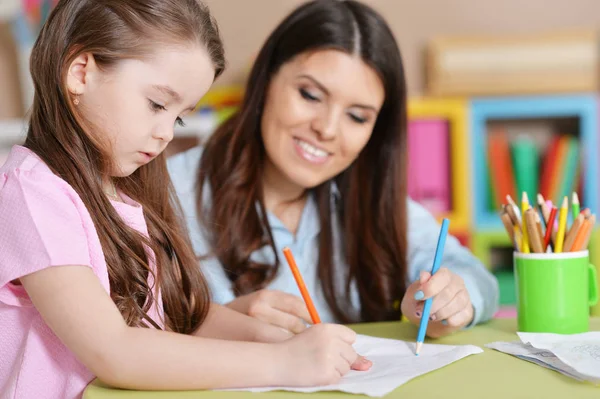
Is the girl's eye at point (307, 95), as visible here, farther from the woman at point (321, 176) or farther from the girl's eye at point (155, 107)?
the girl's eye at point (155, 107)

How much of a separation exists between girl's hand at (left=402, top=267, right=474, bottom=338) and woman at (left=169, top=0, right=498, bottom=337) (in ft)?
0.76

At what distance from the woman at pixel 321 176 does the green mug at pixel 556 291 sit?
0.27 meters

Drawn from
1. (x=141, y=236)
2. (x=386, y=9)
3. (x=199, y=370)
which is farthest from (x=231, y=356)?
(x=386, y=9)

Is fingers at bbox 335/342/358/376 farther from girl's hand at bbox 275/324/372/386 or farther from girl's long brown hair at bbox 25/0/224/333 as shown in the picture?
girl's long brown hair at bbox 25/0/224/333

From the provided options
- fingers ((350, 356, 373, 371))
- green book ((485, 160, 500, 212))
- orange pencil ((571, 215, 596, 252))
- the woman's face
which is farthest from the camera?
green book ((485, 160, 500, 212))

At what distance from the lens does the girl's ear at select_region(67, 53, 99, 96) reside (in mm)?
822

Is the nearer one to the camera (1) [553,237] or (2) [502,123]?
(1) [553,237]

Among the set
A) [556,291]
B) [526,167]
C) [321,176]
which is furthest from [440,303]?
[526,167]

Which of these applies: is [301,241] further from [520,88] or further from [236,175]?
[520,88]

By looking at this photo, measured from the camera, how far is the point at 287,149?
1345 millimetres

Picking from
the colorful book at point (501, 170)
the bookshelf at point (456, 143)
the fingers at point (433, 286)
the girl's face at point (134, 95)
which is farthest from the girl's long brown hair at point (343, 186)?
the colorful book at point (501, 170)

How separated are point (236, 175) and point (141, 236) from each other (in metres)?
0.50

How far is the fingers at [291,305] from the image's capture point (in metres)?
1.04

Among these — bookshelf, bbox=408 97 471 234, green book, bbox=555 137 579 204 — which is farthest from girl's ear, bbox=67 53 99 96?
green book, bbox=555 137 579 204
